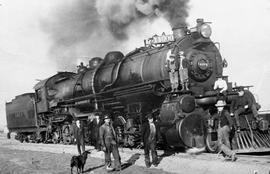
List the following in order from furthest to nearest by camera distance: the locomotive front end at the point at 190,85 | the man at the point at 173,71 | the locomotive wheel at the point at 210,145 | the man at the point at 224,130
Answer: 1. the man at the point at 173,71
2. the locomotive wheel at the point at 210,145
3. the locomotive front end at the point at 190,85
4. the man at the point at 224,130

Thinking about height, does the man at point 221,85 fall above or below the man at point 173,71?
below

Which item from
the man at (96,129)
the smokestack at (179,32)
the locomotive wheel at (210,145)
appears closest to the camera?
the locomotive wheel at (210,145)

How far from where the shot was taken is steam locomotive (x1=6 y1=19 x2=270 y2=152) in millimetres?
11164

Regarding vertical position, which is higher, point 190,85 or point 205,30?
point 205,30

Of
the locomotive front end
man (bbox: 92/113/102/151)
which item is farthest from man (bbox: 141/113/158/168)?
man (bbox: 92/113/102/151)

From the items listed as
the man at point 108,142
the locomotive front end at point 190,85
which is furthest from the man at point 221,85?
the man at point 108,142

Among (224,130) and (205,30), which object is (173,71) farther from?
(224,130)

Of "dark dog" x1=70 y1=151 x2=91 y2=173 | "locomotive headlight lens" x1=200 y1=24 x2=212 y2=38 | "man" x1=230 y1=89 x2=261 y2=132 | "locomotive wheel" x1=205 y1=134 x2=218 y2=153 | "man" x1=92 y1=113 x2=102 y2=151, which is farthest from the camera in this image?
"man" x1=92 y1=113 x2=102 y2=151

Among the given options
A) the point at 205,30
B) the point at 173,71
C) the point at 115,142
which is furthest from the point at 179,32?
the point at 115,142

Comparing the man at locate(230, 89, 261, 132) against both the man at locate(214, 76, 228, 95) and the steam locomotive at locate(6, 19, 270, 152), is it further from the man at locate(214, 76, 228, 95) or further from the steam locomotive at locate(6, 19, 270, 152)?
the man at locate(214, 76, 228, 95)

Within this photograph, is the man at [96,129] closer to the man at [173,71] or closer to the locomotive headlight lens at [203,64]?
the man at [173,71]

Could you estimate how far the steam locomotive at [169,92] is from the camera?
36.6ft

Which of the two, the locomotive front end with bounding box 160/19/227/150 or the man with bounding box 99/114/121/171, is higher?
the locomotive front end with bounding box 160/19/227/150

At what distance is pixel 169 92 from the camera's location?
38.5 feet
